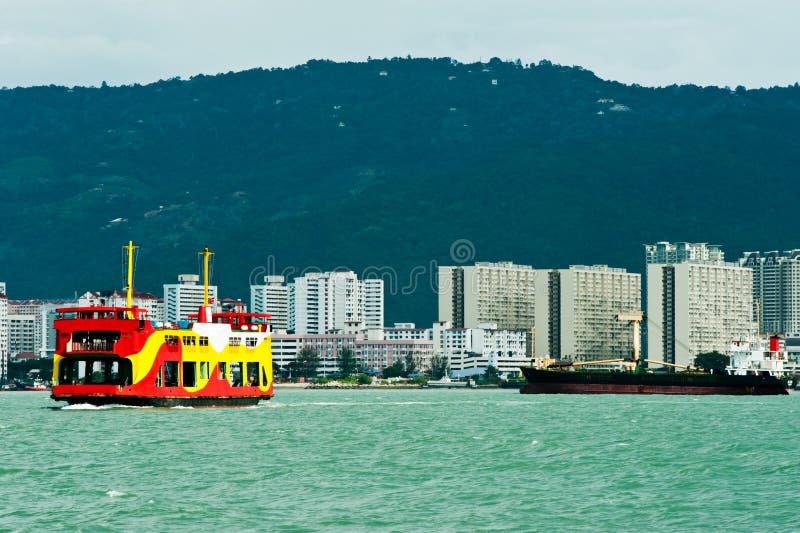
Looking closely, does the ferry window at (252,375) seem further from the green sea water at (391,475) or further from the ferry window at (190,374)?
the green sea water at (391,475)

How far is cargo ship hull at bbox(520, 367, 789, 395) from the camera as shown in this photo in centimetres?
15650

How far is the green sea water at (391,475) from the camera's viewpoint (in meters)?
39.2

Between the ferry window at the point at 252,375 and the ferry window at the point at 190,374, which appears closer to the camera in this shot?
the ferry window at the point at 190,374

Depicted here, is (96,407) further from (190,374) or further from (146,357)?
(190,374)

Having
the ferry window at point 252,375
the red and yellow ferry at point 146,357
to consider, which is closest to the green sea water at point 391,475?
the red and yellow ferry at point 146,357

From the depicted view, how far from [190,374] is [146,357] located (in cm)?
516

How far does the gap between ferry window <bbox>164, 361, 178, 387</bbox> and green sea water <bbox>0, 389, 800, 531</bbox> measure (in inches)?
189

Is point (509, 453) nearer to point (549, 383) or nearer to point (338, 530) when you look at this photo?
point (338, 530)

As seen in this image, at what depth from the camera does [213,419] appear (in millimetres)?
80500

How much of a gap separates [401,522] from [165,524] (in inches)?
247

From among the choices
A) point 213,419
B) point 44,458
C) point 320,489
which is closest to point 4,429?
point 213,419

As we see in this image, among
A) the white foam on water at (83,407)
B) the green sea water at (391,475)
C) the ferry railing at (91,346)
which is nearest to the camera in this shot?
the green sea water at (391,475)

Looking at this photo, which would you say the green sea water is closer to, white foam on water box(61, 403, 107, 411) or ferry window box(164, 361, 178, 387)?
white foam on water box(61, 403, 107, 411)

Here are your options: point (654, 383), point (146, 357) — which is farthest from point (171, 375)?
point (654, 383)
